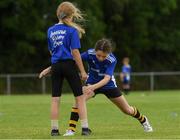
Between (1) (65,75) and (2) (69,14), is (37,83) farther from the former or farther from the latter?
(2) (69,14)

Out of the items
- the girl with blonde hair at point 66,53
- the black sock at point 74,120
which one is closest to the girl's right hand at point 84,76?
the girl with blonde hair at point 66,53

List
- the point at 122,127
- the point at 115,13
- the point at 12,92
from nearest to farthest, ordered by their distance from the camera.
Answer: the point at 122,127
the point at 12,92
the point at 115,13

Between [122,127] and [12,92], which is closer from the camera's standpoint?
[122,127]

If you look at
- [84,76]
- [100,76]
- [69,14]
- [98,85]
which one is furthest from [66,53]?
[100,76]

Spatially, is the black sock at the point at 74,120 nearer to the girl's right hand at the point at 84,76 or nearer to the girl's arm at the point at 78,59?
the girl's right hand at the point at 84,76

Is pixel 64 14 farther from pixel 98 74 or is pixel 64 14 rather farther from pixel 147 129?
pixel 147 129

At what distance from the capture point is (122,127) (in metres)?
13.6

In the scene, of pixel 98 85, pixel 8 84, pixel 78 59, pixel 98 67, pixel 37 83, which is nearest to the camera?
pixel 78 59

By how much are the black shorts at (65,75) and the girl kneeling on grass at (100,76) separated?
0.88ft

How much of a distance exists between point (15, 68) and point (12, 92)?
13.9ft

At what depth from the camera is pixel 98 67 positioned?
12.1 metres

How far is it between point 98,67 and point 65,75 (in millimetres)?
845

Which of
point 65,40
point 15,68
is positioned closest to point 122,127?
point 65,40

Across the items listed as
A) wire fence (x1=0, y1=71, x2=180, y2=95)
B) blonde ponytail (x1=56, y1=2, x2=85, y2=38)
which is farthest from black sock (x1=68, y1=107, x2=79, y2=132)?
wire fence (x1=0, y1=71, x2=180, y2=95)
